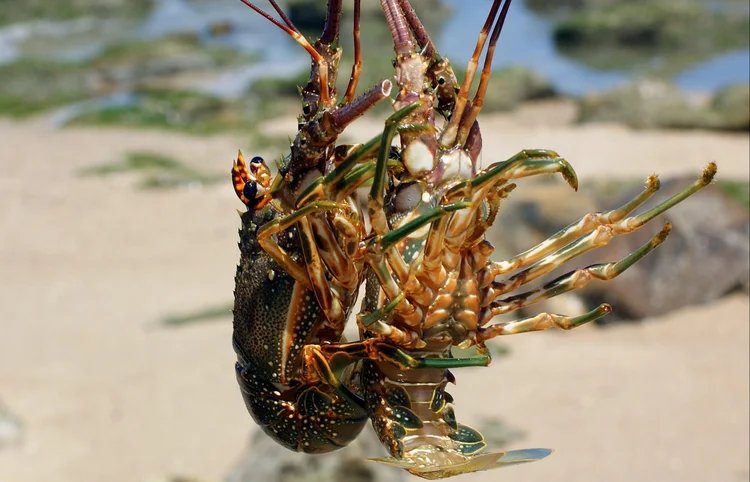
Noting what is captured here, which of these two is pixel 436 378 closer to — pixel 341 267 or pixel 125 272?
pixel 341 267

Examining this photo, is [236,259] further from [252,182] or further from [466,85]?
[466,85]

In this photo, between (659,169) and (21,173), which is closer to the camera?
(659,169)

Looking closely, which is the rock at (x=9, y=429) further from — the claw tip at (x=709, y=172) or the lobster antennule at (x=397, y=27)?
the claw tip at (x=709, y=172)

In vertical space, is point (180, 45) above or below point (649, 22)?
above

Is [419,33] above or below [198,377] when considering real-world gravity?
below

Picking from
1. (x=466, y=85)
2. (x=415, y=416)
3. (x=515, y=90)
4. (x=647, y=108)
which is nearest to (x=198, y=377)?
(x=415, y=416)

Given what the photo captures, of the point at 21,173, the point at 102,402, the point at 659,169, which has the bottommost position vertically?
the point at 102,402

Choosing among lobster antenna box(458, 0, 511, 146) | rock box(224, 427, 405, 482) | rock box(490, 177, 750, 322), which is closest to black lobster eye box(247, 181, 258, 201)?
lobster antenna box(458, 0, 511, 146)

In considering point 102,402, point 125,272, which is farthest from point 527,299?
point 125,272
